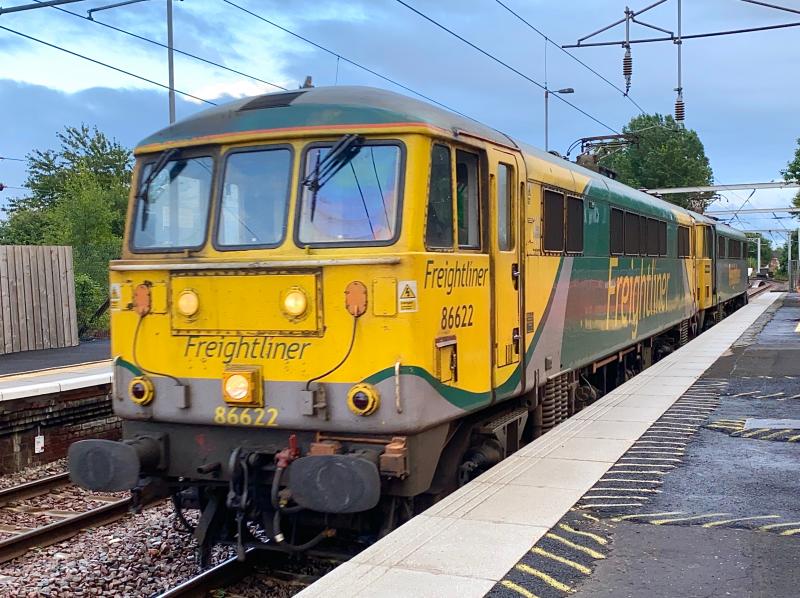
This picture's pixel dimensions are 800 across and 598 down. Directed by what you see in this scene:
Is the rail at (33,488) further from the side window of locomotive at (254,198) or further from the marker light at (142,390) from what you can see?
the side window of locomotive at (254,198)

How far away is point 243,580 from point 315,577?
1.79ft

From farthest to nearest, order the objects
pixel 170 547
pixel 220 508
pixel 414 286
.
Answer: pixel 170 547, pixel 220 508, pixel 414 286

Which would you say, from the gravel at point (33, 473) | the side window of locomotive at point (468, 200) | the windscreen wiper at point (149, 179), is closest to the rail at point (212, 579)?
the windscreen wiper at point (149, 179)

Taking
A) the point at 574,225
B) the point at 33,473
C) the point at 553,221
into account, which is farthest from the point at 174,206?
the point at 33,473

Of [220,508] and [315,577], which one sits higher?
[220,508]

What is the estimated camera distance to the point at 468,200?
638cm

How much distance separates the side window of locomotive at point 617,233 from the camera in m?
11.1

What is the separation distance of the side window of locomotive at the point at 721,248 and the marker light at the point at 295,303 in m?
20.8

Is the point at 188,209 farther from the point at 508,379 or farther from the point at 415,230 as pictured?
the point at 508,379

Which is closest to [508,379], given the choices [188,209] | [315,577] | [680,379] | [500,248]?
[500,248]

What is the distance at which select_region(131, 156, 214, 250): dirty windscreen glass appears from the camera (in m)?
6.23

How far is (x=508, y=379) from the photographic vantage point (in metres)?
7.07

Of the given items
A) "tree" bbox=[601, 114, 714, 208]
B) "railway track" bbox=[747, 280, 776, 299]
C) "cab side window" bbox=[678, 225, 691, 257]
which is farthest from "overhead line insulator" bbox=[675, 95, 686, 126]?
"tree" bbox=[601, 114, 714, 208]

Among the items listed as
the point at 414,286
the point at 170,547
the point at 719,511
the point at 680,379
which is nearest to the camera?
the point at 414,286
